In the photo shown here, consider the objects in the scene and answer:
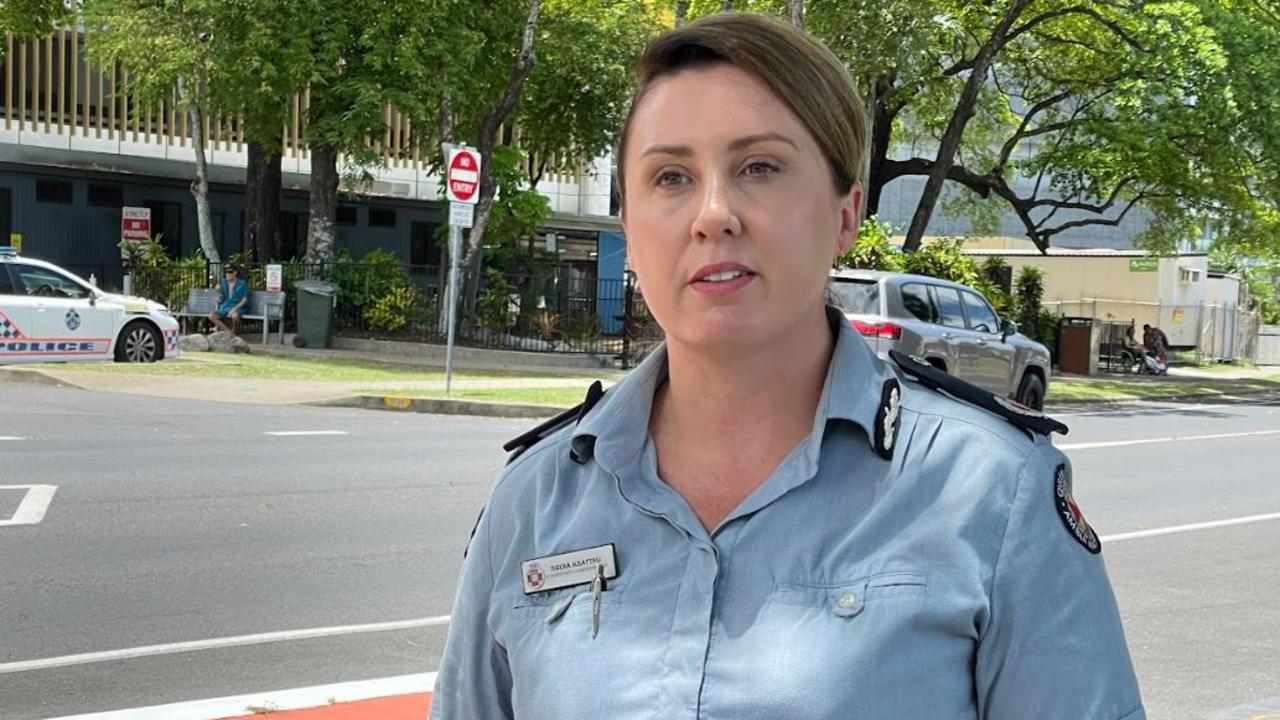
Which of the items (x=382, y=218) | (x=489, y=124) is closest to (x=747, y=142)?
(x=489, y=124)

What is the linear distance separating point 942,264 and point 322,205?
1243cm

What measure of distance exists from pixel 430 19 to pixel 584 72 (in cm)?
861

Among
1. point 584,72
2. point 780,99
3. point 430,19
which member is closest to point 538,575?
point 780,99

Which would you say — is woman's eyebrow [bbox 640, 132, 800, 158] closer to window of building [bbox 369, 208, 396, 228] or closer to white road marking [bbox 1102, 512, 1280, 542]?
white road marking [bbox 1102, 512, 1280, 542]

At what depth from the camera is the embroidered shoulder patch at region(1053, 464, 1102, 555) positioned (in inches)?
72.0

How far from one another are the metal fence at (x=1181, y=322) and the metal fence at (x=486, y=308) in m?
15.8

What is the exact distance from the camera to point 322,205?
31438mm

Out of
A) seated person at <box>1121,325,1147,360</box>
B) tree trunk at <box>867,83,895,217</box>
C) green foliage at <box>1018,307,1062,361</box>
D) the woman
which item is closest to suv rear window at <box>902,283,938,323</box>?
tree trunk at <box>867,83,895,217</box>

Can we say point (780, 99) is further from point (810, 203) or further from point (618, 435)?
point (618, 435)

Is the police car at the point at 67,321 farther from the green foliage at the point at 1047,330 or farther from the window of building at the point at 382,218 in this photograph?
the green foliage at the point at 1047,330

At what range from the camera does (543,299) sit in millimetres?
29406

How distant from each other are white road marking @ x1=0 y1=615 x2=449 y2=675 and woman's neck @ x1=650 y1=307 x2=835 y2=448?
5.32 m

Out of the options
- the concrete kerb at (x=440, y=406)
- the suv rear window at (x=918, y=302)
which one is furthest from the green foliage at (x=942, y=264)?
the concrete kerb at (x=440, y=406)

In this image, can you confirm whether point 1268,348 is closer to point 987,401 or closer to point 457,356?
point 457,356
